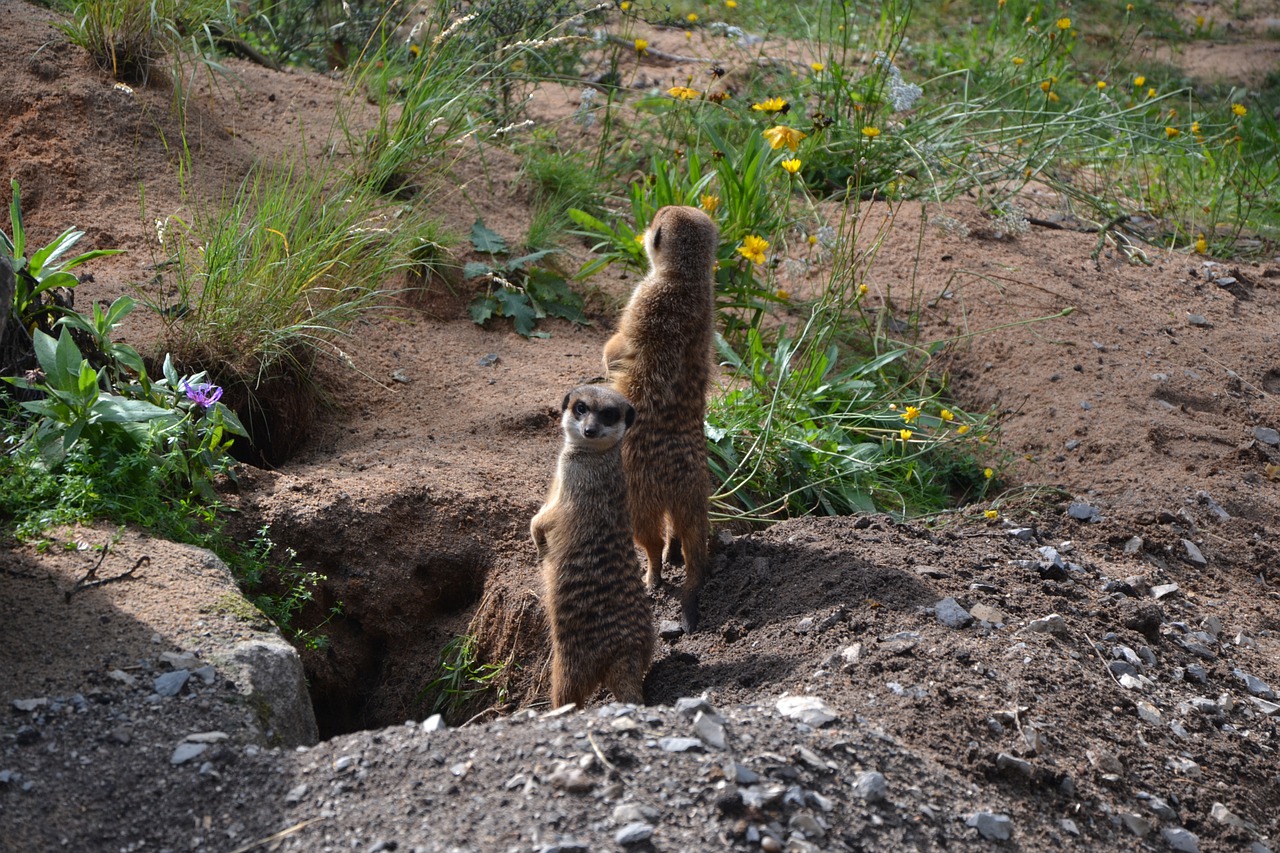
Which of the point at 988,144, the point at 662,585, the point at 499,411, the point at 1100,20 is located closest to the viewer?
the point at 662,585

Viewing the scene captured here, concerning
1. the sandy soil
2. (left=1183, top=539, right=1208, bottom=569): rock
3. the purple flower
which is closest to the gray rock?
the sandy soil

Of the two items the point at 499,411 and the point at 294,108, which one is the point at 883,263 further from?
the point at 294,108

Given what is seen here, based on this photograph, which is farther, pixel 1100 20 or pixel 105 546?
pixel 1100 20

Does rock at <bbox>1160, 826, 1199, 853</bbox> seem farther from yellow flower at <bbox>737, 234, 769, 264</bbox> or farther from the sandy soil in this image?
yellow flower at <bbox>737, 234, 769, 264</bbox>

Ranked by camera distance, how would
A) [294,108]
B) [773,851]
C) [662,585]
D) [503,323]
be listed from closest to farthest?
[773,851] → [662,585] → [503,323] → [294,108]

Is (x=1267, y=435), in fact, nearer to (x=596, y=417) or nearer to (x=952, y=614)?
(x=952, y=614)

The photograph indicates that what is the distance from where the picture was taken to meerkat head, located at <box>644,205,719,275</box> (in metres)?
3.88

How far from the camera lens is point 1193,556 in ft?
12.3

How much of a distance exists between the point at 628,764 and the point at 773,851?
0.33 m

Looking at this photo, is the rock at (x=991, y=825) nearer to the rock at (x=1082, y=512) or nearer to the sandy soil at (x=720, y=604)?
the sandy soil at (x=720, y=604)

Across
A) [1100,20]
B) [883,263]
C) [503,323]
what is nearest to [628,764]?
[503,323]

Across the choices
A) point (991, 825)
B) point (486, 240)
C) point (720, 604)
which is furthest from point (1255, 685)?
point (486, 240)

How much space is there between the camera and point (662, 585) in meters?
3.66

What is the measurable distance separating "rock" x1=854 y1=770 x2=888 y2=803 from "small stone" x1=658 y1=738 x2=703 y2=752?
1.06 ft
